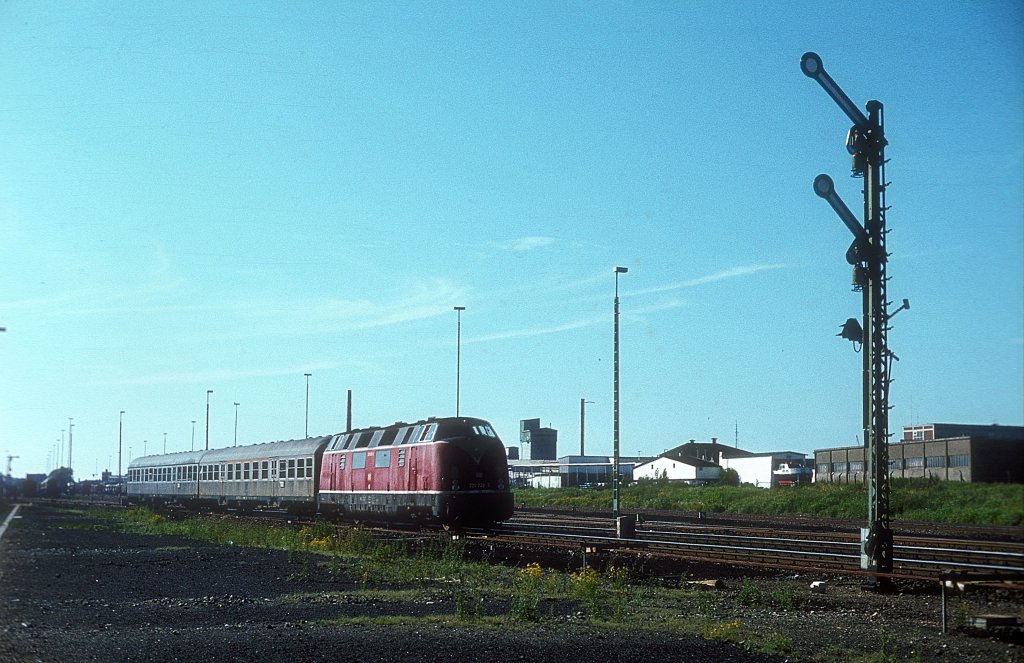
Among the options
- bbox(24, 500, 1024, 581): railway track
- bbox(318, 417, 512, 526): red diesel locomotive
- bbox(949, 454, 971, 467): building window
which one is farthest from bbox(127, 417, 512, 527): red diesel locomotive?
bbox(949, 454, 971, 467): building window

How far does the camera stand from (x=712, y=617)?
14375 mm

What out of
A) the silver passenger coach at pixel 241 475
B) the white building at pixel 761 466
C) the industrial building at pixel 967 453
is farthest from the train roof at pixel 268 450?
the white building at pixel 761 466

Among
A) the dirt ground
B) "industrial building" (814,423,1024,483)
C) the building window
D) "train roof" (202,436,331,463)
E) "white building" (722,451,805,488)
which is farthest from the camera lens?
"white building" (722,451,805,488)

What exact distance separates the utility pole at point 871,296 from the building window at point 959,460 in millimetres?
7007

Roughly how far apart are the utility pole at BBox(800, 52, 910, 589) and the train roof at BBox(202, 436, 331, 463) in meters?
29.0

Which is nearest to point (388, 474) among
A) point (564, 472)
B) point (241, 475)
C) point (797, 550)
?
point (797, 550)

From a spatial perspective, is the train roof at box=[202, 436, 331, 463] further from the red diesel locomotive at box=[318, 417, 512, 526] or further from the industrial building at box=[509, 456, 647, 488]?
the industrial building at box=[509, 456, 647, 488]

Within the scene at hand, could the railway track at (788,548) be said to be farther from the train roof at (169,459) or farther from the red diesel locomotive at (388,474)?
the train roof at (169,459)

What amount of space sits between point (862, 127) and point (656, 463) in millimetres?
99245

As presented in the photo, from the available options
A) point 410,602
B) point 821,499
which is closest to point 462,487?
point 410,602

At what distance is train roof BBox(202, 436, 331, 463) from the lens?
Result: 43500 millimetres

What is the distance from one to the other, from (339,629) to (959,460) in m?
8.29

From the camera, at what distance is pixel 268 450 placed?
48875mm

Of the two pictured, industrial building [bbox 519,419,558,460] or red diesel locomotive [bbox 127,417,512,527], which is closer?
red diesel locomotive [bbox 127,417,512,527]
